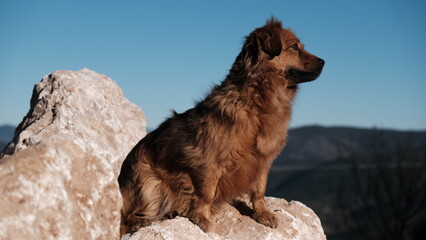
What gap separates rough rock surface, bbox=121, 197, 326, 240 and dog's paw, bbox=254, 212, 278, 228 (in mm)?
57

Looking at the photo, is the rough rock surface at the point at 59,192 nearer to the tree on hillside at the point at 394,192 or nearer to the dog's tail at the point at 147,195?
the dog's tail at the point at 147,195

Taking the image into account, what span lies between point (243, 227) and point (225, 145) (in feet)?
3.05

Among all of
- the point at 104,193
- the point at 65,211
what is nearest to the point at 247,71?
the point at 104,193

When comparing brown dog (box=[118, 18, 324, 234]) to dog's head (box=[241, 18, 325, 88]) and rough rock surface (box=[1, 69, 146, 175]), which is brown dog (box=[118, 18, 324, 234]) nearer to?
dog's head (box=[241, 18, 325, 88])

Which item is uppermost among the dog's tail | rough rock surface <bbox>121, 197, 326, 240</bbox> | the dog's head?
the dog's head

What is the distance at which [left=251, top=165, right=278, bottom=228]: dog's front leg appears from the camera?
5105mm

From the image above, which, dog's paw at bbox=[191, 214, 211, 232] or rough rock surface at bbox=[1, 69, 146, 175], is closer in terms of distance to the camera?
dog's paw at bbox=[191, 214, 211, 232]

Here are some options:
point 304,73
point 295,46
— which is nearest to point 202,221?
point 304,73

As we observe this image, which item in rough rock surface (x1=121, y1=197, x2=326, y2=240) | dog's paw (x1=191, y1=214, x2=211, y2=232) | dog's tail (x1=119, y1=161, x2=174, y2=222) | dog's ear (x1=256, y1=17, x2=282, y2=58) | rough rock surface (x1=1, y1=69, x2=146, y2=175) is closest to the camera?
rough rock surface (x1=121, y1=197, x2=326, y2=240)

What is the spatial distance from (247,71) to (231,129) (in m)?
0.72

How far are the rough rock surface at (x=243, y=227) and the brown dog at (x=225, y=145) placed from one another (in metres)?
0.14

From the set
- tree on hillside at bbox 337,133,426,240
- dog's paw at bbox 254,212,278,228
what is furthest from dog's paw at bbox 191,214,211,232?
tree on hillside at bbox 337,133,426,240

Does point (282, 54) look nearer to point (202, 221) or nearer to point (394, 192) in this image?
point (202, 221)

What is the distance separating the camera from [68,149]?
10.6 feet
